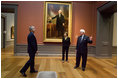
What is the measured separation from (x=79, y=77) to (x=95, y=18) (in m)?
4.44

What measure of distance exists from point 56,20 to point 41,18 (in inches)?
35.7

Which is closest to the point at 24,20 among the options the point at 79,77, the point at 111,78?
the point at 79,77

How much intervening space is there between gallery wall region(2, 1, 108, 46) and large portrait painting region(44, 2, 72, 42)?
0.28 metres

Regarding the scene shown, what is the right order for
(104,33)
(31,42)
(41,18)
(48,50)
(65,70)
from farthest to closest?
(48,50), (41,18), (104,33), (65,70), (31,42)

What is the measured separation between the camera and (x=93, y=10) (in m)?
6.83

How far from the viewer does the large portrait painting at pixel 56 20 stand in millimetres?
6613

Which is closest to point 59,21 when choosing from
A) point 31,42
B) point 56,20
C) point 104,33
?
point 56,20

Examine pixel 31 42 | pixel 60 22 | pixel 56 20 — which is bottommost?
pixel 31 42

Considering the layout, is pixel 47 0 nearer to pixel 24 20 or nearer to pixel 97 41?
pixel 24 20

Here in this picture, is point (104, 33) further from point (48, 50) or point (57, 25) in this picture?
point (48, 50)

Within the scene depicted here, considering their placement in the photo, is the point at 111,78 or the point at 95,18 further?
the point at 95,18

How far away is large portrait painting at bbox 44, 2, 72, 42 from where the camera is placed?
6.61 meters

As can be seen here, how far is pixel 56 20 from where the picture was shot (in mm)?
6664

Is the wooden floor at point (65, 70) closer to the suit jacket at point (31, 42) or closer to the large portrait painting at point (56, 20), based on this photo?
the suit jacket at point (31, 42)
